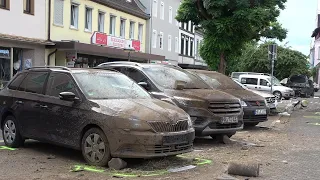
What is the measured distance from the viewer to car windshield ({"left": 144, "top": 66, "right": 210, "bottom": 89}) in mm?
9781

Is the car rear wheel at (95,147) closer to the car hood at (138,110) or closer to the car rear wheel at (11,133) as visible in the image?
the car hood at (138,110)

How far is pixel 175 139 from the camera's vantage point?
690 cm

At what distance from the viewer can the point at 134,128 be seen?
6.59 metres

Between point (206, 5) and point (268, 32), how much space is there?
12.0 ft

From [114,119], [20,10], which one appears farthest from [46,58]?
[114,119]

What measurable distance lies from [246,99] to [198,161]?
488cm

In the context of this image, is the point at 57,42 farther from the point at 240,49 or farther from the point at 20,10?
the point at 240,49

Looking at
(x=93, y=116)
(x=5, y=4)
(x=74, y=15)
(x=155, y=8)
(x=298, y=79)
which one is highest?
(x=155, y=8)

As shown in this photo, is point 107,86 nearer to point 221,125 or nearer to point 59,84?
point 59,84

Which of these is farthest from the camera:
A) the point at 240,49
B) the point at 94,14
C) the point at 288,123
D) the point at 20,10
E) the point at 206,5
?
the point at 94,14

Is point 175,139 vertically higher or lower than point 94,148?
higher

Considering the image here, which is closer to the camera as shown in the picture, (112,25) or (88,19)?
(88,19)

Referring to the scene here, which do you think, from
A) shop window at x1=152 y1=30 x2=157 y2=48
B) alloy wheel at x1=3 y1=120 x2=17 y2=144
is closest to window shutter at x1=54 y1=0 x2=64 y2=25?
shop window at x1=152 y1=30 x2=157 y2=48

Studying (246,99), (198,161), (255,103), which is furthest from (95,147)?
(255,103)
